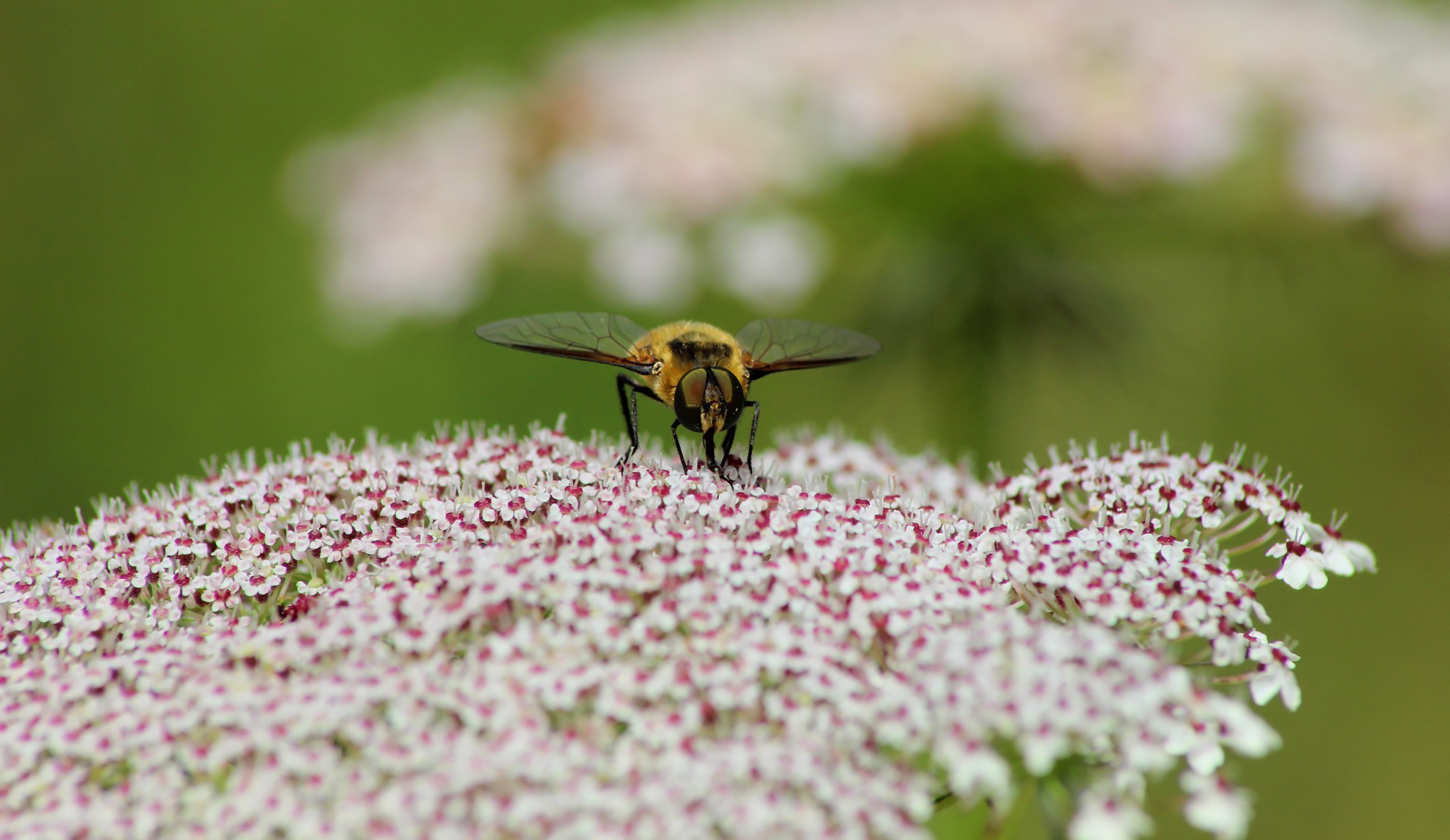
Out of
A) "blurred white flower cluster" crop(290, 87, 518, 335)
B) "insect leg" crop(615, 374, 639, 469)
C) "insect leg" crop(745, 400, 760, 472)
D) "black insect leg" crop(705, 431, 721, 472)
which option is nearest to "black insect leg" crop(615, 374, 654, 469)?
"insect leg" crop(615, 374, 639, 469)

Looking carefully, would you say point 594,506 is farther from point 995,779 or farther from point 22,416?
point 22,416

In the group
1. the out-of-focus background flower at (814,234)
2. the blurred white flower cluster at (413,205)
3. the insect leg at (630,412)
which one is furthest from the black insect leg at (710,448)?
the blurred white flower cluster at (413,205)

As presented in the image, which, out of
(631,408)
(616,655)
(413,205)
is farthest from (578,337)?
(413,205)

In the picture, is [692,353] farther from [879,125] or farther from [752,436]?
[879,125]

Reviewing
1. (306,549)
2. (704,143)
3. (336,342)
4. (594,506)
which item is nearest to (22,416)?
(336,342)

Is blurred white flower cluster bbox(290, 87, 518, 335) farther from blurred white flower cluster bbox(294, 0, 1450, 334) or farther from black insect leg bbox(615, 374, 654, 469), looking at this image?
black insect leg bbox(615, 374, 654, 469)
